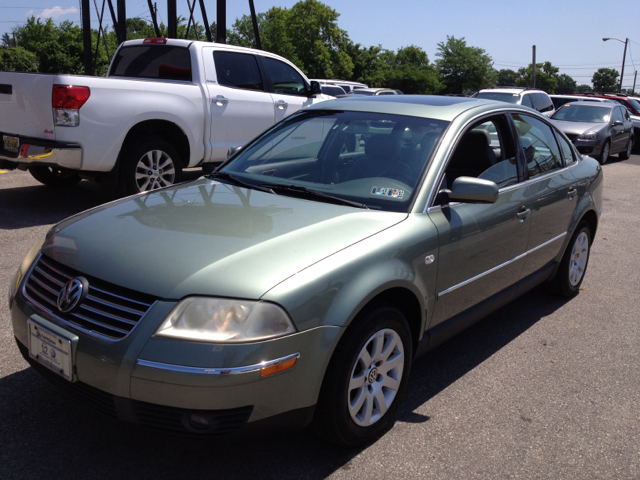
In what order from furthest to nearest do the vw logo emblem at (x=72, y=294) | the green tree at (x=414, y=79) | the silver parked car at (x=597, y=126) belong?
the green tree at (x=414, y=79) → the silver parked car at (x=597, y=126) → the vw logo emblem at (x=72, y=294)

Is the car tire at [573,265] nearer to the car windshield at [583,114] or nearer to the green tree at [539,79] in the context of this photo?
the car windshield at [583,114]

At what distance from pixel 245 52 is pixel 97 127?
8.74 feet

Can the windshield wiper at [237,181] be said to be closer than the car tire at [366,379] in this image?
No

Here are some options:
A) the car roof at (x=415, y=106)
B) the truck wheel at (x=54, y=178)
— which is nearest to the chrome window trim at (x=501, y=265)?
the car roof at (x=415, y=106)

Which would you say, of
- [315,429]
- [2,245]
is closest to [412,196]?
[315,429]

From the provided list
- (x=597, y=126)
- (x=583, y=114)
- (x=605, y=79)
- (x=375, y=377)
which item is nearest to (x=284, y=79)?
(x=375, y=377)

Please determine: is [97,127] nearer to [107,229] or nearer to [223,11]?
[107,229]

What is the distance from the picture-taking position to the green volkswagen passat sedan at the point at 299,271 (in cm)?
224

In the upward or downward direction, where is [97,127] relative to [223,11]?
downward

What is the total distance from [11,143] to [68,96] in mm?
885

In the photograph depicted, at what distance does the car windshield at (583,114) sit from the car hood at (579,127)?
296 mm

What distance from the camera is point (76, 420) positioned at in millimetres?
2848

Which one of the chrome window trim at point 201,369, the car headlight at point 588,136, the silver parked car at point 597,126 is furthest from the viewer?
the silver parked car at point 597,126

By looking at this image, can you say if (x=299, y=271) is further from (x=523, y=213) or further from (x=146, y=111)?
(x=146, y=111)
